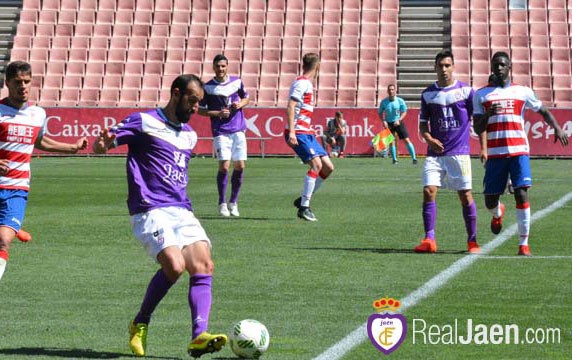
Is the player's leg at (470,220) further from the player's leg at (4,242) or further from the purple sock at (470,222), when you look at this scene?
the player's leg at (4,242)

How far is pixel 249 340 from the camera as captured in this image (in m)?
7.28

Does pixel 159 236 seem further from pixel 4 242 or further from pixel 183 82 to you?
pixel 4 242

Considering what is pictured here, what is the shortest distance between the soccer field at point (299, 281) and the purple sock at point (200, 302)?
210 millimetres

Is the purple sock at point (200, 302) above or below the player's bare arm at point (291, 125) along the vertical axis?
below

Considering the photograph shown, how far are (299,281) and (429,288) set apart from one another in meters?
1.14

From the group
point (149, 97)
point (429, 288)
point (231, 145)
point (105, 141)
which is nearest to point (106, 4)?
point (149, 97)

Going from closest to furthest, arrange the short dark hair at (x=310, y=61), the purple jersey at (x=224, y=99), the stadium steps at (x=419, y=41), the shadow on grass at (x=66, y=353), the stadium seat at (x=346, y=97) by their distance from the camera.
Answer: the shadow on grass at (x=66, y=353)
the short dark hair at (x=310, y=61)
the purple jersey at (x=224, y=99)
the stadium seat at (x=346, y=97)
the stadium steps at (x=419, y=41)

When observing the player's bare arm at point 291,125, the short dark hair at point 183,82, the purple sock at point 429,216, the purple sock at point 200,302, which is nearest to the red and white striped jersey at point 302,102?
the player's bare arm at point 291,125

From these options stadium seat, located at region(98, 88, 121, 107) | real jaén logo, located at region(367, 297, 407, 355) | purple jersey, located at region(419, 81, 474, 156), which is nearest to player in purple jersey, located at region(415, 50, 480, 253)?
purple jersey, located at region(419, 81, 474, 156)

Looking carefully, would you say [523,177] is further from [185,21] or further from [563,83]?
[185,21]

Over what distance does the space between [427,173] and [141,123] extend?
588 cm

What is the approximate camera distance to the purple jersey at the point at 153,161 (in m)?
7.99

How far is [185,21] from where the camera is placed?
43.4m

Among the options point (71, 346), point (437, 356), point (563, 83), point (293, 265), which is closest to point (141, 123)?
point (71, 346)
